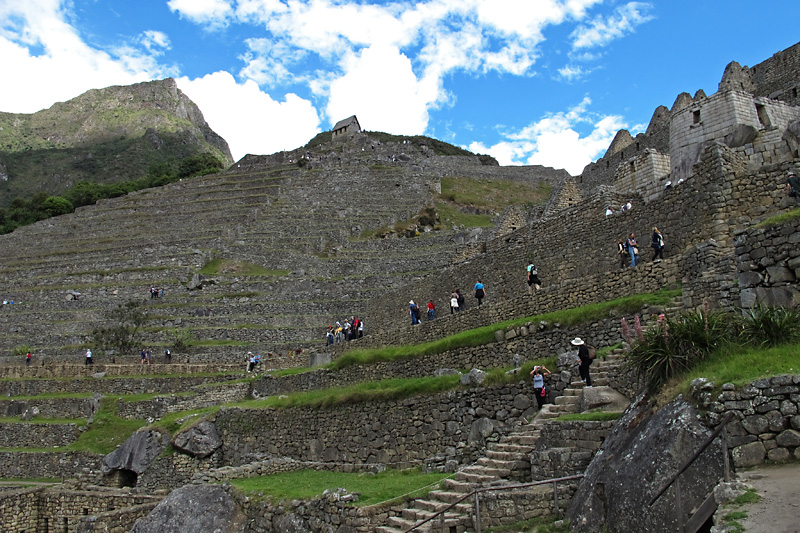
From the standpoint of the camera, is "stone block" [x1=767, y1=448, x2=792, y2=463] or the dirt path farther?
"stone block" [x1=767, y1=448, x2=792, y2=463]

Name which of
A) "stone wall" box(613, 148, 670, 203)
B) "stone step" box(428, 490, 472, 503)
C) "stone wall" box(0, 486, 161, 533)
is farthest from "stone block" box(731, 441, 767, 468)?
"stone wall" box(0, 486, 161, 533)

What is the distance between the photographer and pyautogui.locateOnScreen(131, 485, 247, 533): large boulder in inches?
625

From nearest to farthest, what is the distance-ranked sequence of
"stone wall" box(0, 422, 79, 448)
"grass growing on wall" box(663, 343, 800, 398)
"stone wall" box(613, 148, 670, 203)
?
"grass growing on wall" box(663, 343, 800, 398) < "stone wall" box(613, 148, 670, 203) < "stone wall" box(0, 422, 79, 448)

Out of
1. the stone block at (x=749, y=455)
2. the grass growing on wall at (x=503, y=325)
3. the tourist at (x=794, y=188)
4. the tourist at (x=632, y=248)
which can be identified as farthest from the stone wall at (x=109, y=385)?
the stone block at (x=749, y=455)

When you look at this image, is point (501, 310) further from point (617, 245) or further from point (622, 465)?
point (622, 465)

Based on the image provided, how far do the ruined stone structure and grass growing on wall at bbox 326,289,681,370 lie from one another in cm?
25

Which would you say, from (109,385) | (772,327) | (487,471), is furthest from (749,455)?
(109,385)

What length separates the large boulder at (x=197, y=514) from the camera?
15867 mm

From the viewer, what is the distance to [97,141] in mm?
173750

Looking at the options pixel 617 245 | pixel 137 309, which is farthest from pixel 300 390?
pixel 137 309

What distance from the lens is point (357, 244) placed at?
5147 centimetres

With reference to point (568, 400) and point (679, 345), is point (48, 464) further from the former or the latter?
point (679, 345)

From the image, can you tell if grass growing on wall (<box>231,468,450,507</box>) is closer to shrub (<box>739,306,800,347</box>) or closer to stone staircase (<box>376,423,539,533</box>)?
stone staircase (<box>376,423,539,533</box>)

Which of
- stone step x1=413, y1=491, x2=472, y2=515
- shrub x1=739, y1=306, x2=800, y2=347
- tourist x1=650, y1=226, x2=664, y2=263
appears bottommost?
stone step x1=413, y1=491, x2=472, y2=515
